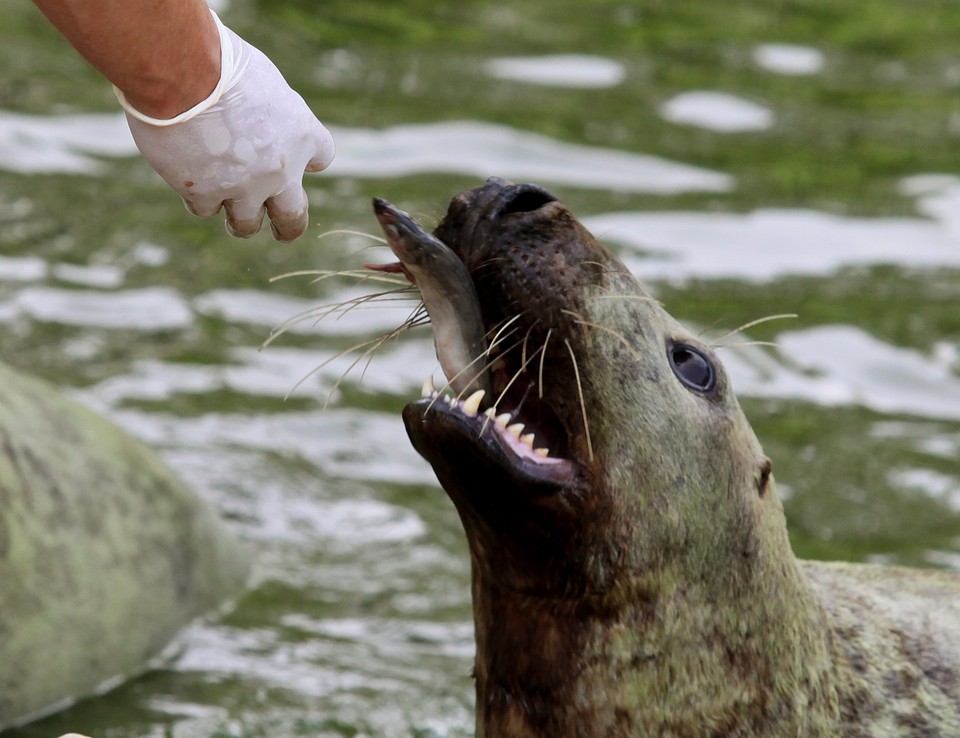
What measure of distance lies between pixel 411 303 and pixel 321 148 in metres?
4.36

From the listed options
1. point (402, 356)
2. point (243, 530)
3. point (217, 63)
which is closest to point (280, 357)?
point (402, 356)

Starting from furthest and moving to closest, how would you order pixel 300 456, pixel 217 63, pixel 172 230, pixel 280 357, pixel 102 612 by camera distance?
pixel 172 230 < pixel 280 357 < pixel 300 456 < pixel 102 612 < pixel 217 63

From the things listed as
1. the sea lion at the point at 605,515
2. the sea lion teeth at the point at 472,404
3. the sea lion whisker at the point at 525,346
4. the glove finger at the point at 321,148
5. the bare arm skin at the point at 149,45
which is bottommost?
the sea lion at the point at 605,515

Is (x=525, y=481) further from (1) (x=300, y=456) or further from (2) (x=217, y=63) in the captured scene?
(1) (x=300, y=456)

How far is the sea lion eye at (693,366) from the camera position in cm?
387

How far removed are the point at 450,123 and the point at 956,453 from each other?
4.33 metres

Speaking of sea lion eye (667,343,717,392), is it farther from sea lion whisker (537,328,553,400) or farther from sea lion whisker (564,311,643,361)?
sea lion whisker (537,328,553,400)

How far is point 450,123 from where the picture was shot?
1063cm

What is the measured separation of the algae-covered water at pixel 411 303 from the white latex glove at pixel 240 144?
1.18 ft

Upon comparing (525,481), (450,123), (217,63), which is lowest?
(450,123)

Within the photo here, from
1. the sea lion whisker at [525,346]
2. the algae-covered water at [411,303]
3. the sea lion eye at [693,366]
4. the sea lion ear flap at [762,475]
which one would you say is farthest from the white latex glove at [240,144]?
the sea lion ear flap at [762,475]

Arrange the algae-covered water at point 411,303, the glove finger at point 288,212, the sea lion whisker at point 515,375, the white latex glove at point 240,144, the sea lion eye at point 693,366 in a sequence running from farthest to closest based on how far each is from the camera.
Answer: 1. the algae-covered water at point 411,303
2. the glove finger at point 288,212
3. the sea lion eye at point 693,366
4. the white latex glove at point 240,144
5. the sea lion whisker at point 515,375

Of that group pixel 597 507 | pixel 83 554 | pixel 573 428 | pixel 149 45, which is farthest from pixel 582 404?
pixel 83 554

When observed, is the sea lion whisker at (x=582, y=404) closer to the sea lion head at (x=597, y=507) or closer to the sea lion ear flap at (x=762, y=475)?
the sea lion head at (x=597, y=507)
